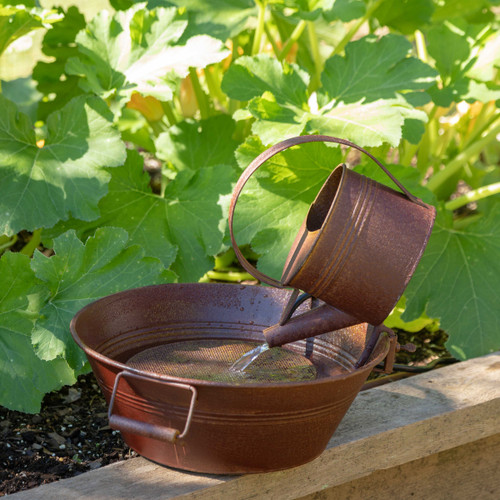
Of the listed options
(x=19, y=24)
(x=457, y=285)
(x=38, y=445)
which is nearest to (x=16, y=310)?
(x=38, y=445)

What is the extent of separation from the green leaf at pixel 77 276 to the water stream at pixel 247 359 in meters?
0.34

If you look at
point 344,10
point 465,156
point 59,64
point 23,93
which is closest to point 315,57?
point 344,10

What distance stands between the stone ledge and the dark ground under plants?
145mm

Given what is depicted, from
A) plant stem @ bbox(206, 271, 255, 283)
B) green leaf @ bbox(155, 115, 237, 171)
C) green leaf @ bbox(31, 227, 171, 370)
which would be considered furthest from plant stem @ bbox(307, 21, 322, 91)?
green leaf @ bbox(31, 227, 171, 370)

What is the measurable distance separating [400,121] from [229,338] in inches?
27.1

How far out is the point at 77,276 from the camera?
1.60 m

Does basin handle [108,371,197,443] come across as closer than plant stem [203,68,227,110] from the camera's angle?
Yes

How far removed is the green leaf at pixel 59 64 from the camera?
2.39 meters

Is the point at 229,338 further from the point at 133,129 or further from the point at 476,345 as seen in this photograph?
the point at 133,129

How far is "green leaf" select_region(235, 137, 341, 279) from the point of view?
6.16ft

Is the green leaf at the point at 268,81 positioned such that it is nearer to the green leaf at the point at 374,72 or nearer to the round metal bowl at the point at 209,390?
the green leaf at the point at 374,72

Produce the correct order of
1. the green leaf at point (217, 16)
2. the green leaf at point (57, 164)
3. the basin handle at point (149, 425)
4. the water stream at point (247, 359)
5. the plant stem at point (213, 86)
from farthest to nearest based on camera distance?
the plant stem at point (213, 86) → the green leaf at point (217, 16) → the green leaf at point (57, 164) → the water stream at point (247, 359) → the basin handle at point (149, 425)

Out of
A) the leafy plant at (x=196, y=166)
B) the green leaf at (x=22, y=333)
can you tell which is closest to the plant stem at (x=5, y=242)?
the leafy plant at (x=196, y=166)

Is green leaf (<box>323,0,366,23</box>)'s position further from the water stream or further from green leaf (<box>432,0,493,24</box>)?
the water stream
